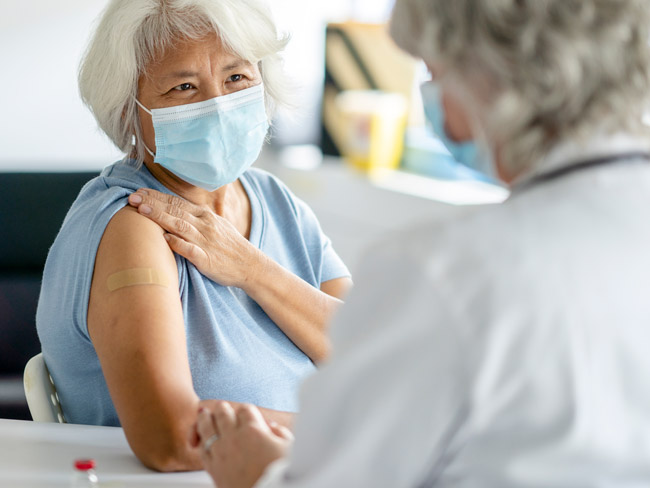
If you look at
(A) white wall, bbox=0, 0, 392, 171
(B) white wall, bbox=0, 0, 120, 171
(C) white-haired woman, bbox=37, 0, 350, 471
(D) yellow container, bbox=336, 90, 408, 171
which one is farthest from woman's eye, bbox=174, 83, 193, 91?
(D) yellow container, bbox=336, 90, 408, 171

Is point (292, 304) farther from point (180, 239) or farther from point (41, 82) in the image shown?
point (41, 82)

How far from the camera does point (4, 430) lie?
57.6 inches

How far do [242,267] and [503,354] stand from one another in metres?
0.94

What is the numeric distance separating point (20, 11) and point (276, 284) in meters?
2.66

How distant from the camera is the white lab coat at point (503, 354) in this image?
2.38 feet

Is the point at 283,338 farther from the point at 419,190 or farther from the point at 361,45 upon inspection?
the point at 361,45

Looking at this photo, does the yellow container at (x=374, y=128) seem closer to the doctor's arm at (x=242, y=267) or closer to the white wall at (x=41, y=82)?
the white wall at (x=41, y=82)

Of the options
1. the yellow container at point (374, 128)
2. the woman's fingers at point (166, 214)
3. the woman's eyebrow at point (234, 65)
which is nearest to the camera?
the woman's fingers at point (166, 214)

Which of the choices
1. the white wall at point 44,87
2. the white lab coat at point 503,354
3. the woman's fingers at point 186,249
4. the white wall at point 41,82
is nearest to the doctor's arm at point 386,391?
the white lab coat at point 503,354

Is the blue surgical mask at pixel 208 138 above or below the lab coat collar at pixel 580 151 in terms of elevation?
below

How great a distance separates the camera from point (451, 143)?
93cm

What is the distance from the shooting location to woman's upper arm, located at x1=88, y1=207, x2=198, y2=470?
1.29 meters

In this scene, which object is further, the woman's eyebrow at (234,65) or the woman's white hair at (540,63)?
the woman's eyebrow at (234,65)

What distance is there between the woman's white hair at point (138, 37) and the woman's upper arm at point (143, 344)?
286mm
